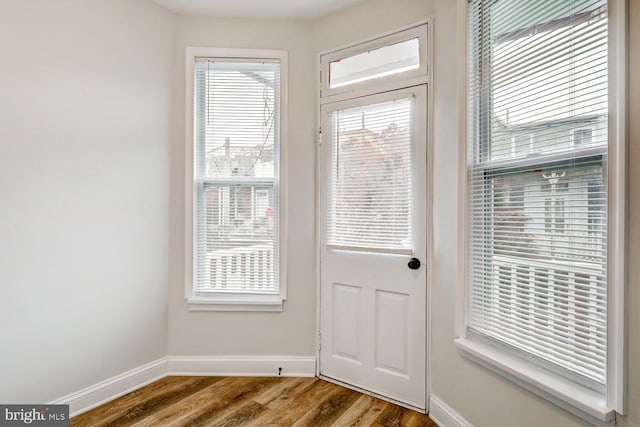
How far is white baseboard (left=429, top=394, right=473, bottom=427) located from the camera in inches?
70.4

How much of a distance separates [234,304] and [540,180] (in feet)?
6.64

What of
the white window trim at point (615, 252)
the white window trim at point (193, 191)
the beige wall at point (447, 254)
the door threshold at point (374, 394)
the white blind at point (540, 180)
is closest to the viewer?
the white window trim at point (615, 252)

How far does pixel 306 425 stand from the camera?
6.35ft

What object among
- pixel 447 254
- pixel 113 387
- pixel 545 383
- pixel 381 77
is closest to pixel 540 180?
pixel 447 254

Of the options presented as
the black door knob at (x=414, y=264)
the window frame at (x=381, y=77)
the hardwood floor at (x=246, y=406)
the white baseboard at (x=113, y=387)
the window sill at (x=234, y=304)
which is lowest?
the hardwood floor at (x=246, y=406)

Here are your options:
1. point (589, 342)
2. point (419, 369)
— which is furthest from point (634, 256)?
point (419, 369)

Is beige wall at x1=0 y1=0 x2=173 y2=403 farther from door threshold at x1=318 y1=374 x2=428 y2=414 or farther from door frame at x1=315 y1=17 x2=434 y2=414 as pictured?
door threshold at x1=318 y1=374 x2=428 y2=414

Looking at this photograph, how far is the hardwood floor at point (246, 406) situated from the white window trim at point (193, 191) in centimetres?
51

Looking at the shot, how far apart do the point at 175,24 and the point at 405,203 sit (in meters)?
2.06

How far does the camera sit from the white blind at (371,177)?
2.13 m

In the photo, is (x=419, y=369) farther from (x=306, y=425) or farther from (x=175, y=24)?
(x=175, y=24)

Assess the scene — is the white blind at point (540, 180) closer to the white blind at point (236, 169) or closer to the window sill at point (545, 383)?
the window sill at point (545, 383)

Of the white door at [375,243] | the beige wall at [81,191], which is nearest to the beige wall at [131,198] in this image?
the beige wall at [81,191]

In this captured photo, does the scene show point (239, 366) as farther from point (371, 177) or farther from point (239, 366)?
point (371, 177)
